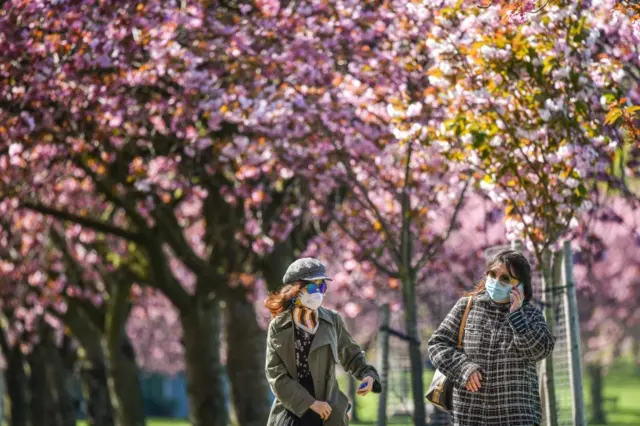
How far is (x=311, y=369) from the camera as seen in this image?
8.09m

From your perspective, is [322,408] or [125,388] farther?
[125,388]

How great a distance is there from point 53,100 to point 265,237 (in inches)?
150

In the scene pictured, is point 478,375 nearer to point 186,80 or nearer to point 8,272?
point 186,80

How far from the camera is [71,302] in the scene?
25281 millimetres

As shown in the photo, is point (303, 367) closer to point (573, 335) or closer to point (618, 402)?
point (573, 335)

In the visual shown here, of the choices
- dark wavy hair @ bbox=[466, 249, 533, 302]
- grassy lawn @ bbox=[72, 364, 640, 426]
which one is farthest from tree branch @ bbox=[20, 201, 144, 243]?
dark wavy hair @ bbox=[466, 249, 533, 302]

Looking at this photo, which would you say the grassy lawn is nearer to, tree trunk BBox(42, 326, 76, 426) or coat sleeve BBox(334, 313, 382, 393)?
tree trunk BBox(42, 326, 76, 426)

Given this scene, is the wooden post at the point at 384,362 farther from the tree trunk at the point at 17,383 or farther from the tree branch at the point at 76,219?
the tree trunk at the point at 17,383

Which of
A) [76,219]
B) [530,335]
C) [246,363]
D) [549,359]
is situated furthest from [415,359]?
[76,219]

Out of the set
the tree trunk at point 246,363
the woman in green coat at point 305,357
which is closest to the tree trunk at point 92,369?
the tree trunk at point 246,363

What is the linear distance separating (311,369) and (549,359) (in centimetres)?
314

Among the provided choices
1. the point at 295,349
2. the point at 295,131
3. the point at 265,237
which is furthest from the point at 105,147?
the point at 295,349

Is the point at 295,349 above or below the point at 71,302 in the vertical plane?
below

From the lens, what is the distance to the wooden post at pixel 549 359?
34.7 ft
